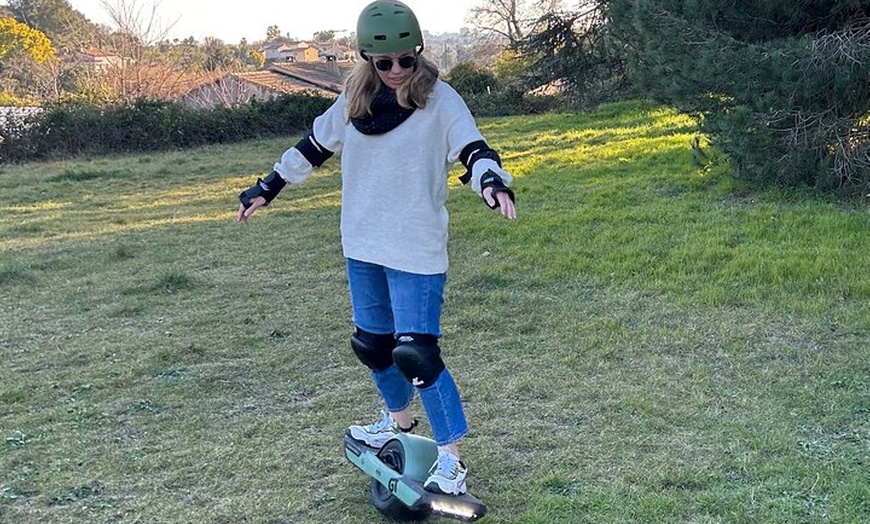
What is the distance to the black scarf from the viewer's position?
2.89 meters

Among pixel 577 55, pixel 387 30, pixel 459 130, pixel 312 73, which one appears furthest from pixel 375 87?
pixel 312 73

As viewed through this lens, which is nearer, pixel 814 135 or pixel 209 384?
pixel 209 384

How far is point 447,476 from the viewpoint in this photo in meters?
3.02

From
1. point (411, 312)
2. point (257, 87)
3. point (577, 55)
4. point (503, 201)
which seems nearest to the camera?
point (503, 201)

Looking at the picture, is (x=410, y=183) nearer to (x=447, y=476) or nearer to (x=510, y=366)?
(x=447, y=476)

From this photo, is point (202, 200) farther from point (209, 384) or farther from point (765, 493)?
point (765, 493)

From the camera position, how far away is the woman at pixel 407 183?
2.87 meters

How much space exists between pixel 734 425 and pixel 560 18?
19.6m

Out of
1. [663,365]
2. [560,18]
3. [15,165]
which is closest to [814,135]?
[663,365]

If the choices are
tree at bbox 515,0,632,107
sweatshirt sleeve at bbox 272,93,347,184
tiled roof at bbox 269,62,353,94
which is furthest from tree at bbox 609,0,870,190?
tiled roof at bbox 269,62,353,94

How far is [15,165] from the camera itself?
1892 centimetres

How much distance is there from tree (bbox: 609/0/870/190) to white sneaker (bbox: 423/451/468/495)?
17.7 ft

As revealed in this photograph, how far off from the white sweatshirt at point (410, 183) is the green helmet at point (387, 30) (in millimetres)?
194

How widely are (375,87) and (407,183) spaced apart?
37 cm
